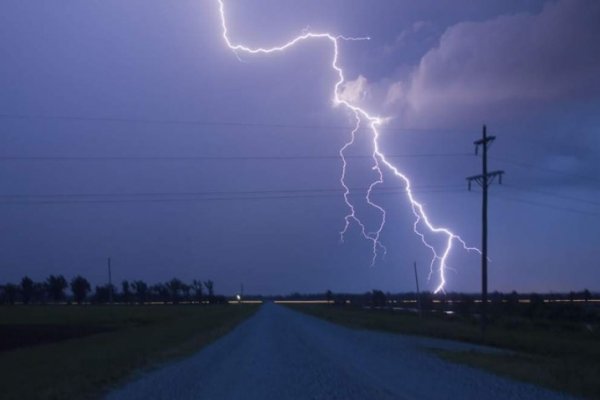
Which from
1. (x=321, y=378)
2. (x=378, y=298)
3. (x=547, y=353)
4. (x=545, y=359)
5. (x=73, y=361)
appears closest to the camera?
(x=321, y=378)

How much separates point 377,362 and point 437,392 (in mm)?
7752

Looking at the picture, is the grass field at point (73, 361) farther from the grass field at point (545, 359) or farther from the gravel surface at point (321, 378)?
the grass field at point (545, 359)

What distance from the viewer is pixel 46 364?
25.5m

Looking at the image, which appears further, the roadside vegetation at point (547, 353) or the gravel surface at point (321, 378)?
the roadside vegetation at point (547, 353)

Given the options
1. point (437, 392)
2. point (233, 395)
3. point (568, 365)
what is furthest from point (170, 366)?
point (568, 365)

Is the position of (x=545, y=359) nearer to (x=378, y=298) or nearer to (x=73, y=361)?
(x=73, y=361)

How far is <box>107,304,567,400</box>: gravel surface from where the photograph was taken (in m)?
16.0

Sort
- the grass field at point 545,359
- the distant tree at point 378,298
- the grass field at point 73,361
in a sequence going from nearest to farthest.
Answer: the grass field at point 73,361, the grass field at point 545,359, the distant tree at point 378,298

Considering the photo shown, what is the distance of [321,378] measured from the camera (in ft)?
62.7

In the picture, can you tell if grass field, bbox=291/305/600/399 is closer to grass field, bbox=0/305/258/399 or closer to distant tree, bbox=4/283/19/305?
grass field, bbox=0/305/258/399

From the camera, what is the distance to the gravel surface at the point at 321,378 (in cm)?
1605

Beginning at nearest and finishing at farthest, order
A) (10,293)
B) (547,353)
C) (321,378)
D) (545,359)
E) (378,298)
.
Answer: (321,378)
(545,359)
(547,353)
(378,298)
(10,293)

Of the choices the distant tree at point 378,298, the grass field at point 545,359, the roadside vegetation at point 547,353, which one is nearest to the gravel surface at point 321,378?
the grass field at point 545,359

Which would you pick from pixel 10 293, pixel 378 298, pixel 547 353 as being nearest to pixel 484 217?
pixel 547 353
